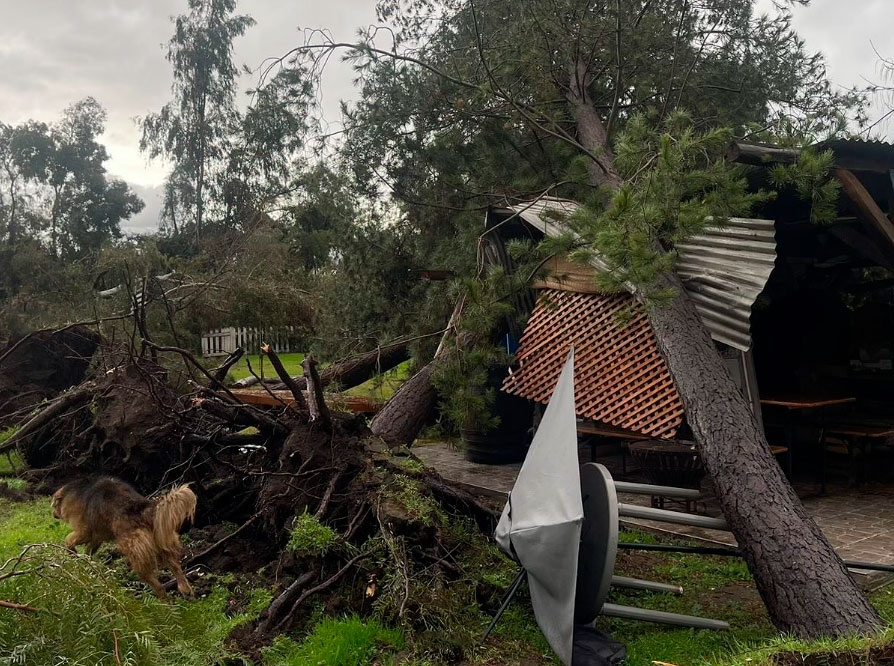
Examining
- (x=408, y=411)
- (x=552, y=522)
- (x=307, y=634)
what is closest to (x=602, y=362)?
(x=408, y=411)

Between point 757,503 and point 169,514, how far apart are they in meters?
3.73

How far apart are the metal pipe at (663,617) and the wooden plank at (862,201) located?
4.20m

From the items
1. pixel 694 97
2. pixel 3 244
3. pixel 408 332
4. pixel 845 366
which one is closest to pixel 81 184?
pixel 3 244

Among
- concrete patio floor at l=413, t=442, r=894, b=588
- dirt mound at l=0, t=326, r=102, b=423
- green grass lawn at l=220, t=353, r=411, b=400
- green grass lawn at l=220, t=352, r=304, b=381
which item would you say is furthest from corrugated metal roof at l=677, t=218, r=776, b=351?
dirt mound at l=0, t=326, r=102, b=423

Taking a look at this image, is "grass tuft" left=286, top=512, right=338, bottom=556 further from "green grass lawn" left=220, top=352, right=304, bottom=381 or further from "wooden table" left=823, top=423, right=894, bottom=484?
"wooden table" left=823, top=423, right=894, bottom=484

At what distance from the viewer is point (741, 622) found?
4598 millimetres

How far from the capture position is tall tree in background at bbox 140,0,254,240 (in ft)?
102

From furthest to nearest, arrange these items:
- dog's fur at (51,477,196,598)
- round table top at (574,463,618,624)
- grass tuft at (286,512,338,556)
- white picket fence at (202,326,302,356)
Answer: white picket fence at (202,326,302,356)
grass tuft at (286,512,338,556)
dog's fur at (51,477,196,598)
round table top at (574,463,618,624)

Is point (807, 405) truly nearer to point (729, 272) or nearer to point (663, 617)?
point (729, 272)

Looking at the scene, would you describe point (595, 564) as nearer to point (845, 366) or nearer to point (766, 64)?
point (845, 366)

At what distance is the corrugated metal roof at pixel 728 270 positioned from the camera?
617cm

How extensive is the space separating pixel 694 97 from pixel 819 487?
543 cm

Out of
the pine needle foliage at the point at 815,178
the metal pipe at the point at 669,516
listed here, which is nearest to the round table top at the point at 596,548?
the metal pipe at the point at 669,516

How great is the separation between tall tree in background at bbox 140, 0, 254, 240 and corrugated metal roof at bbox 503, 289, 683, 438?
2599cm
